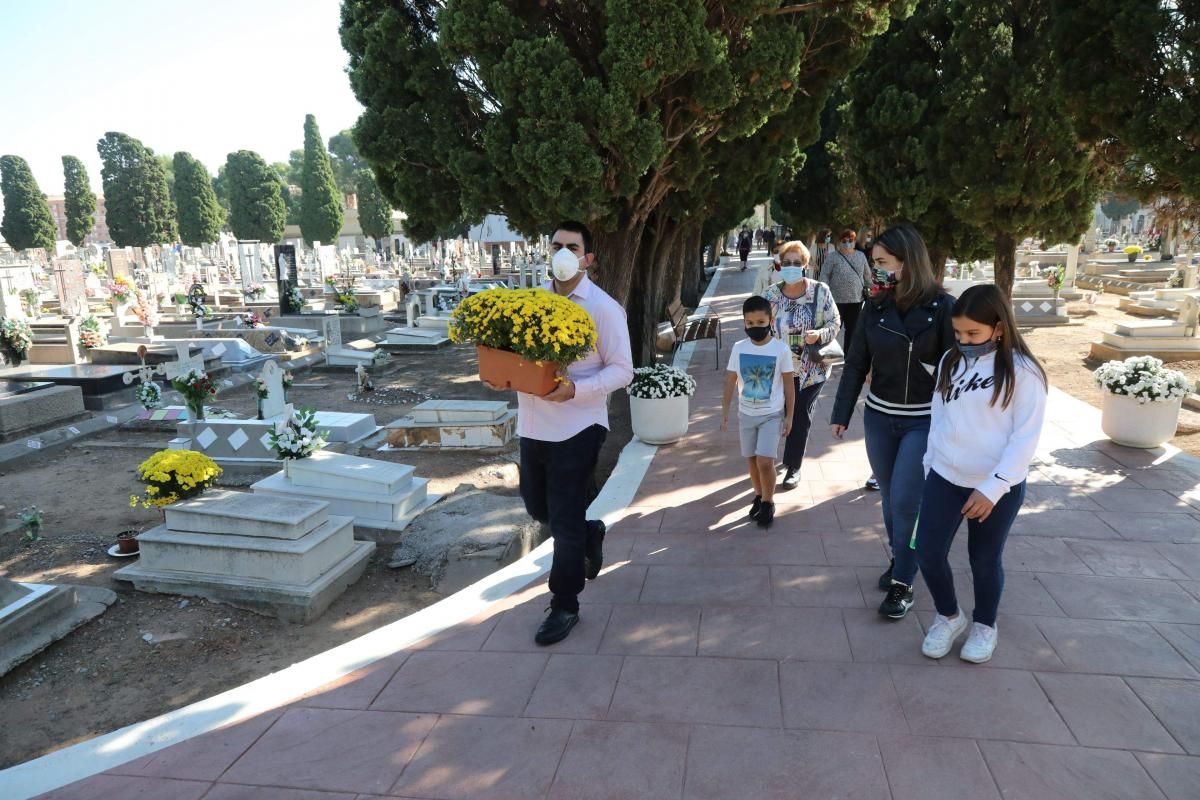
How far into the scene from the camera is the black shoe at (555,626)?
3590 millimetres

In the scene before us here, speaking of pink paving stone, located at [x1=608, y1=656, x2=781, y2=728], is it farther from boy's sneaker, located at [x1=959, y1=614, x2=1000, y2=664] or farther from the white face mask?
the white face mask

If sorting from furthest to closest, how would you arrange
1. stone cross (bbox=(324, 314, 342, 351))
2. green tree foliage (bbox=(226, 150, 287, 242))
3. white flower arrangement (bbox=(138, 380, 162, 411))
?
green tree foliage (bbox=(226, 150, 287, 242)), stone cross (bbox=(324, 314, 342, 351)), white flower arrangement (bbox=(138, 380, 162, 411))

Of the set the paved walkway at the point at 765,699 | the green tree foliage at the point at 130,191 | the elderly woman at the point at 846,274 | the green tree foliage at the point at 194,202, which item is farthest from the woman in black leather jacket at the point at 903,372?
the green tree foliage at the point at 194,202

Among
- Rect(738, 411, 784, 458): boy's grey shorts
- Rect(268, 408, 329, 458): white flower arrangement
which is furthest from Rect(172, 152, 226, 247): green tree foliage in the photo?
Rect(738, 411, 784, 458): boy's grey shorts

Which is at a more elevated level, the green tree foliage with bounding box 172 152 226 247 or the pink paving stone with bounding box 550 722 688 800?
the green tree foliage with bounding box 172 152 226 247

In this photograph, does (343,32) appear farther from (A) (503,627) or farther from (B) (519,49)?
(A) (503,627)

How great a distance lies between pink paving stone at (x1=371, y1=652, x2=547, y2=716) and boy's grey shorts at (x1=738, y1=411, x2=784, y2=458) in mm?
2101

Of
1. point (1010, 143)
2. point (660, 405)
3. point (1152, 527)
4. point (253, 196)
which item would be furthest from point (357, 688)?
point (253, 196)

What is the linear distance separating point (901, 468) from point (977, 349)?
32.6 inches

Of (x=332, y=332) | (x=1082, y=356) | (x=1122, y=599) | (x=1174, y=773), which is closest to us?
(x=1174, y=773)

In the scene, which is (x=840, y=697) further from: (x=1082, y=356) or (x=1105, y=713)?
(x=1082, y=356)

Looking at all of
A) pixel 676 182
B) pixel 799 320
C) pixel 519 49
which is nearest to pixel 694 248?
pixel 676 182

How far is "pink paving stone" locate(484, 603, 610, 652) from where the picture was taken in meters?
3.58

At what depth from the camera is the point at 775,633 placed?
362 cm
